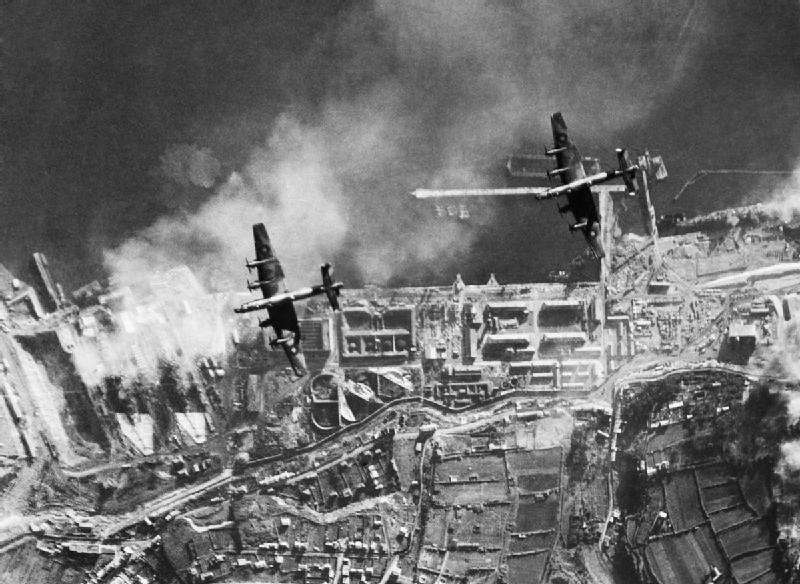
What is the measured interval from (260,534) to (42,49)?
1784 cm

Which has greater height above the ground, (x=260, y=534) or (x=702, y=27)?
(x=702, y=27)

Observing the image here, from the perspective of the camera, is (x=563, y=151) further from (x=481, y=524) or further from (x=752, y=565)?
(x=752, y=565)

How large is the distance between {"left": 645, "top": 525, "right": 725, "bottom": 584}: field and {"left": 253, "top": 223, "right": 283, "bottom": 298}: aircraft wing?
15214 mm

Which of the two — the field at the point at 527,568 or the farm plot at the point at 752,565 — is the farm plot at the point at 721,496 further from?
the field at the point at 527,568

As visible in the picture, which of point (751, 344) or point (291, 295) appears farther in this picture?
point (751, 344)

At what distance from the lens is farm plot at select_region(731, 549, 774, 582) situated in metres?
20.5

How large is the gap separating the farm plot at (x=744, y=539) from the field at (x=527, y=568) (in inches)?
233

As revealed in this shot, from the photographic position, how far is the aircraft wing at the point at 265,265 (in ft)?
59.6

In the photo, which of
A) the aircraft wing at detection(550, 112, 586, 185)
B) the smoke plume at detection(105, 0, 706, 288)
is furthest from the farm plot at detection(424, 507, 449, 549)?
the aircraft wing at detection(550, 112, 586, 185)

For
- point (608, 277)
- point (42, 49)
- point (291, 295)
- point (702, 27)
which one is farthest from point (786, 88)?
point (42, 49)

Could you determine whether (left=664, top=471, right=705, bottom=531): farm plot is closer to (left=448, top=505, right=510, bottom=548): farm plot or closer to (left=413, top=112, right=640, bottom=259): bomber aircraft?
(left=448, top=505, right=510, bottom=548): farm plot

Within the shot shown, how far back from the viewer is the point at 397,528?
69.8ft

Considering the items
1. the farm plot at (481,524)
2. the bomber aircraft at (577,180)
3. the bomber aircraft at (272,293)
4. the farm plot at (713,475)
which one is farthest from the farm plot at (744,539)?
the bomber aircraft at (272,293)

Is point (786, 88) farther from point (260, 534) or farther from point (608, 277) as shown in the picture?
point (260, 534)
